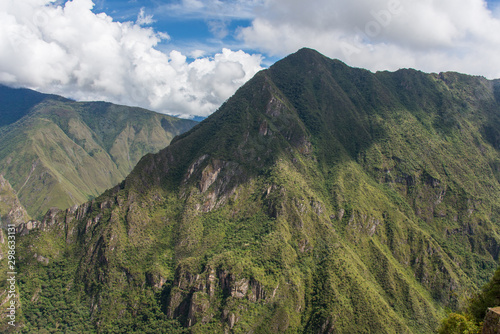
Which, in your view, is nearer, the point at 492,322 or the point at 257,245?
the point at 492,322

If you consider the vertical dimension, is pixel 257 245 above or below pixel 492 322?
below

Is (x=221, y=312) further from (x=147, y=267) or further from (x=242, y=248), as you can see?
(x=147, y=267)

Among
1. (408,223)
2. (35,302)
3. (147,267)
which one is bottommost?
(35,302)

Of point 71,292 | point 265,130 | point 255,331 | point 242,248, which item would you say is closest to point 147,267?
point 71,292

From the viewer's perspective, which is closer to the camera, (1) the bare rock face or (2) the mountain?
(1) the bare rock face

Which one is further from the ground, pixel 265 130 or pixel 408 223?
pixel 265 130
